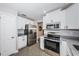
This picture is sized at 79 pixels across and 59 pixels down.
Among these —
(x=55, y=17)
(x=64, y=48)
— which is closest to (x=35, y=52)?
(x=64, y=48)

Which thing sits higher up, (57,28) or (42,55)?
(57,28)

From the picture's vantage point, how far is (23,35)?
52.4 inches

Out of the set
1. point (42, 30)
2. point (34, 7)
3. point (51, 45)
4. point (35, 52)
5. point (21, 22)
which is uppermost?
point (34, 7)

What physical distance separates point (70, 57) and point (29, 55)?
24.4 inches

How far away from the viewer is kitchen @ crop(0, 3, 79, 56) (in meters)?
1.21

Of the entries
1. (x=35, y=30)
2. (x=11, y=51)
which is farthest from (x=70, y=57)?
(x=11, y=51)

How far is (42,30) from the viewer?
4.17 feet

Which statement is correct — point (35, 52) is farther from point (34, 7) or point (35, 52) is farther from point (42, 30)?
point (34, 7)

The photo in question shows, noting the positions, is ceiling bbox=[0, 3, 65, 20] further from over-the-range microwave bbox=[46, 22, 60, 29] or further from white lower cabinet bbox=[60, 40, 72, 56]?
white lower cabinet bbox=[60, 40, 72, 56]

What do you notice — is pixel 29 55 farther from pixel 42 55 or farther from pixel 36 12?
pixel 36 12

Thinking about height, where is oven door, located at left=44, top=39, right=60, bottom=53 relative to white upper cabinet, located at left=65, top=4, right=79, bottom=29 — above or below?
below

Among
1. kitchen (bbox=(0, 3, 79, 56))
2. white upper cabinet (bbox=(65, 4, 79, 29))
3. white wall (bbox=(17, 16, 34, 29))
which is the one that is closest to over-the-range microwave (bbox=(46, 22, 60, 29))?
kitchen (bbox=(0, 3, 79, 56))

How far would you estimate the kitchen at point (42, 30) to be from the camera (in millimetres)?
1215

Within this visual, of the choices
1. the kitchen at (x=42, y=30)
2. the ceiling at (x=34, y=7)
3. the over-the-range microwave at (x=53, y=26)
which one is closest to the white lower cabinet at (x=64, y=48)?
the kitchen at (x=42, y=30)
